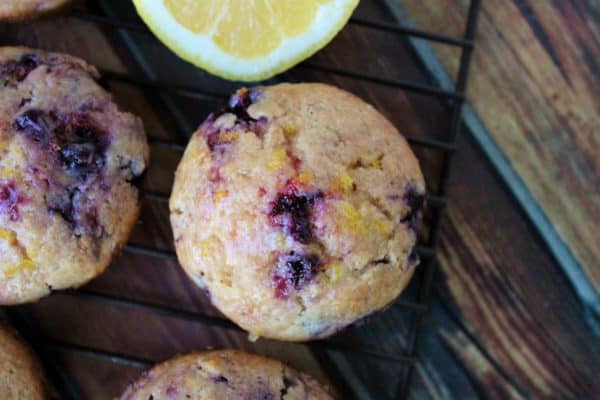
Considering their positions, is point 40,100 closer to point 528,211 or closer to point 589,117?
point 528,211

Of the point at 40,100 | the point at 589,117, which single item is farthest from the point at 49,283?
the point at 589,117

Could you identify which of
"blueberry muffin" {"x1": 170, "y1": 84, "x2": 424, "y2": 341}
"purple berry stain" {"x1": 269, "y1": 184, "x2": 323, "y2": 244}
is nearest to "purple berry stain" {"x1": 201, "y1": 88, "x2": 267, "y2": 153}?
"blueberry muffin" {"x1": 170, "y1": 84, "x2": 424, "y2": 341}

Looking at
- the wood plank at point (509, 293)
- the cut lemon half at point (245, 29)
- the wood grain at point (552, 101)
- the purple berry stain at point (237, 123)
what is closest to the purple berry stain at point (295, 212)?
the purple berry stain at point (237, 123)

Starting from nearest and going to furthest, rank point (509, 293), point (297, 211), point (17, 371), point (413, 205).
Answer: point (297, 211), point (413, 205), point (17, 371), point (509, 293)

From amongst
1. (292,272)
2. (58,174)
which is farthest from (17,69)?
(292,272)

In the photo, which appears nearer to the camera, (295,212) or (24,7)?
(295,212)

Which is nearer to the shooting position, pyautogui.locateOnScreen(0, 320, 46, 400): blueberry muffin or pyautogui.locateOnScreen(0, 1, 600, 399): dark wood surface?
pyautogui.locateOnScreen(0, 320, 46, 400): blueberry muffin

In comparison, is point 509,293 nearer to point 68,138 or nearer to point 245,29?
point 245,29

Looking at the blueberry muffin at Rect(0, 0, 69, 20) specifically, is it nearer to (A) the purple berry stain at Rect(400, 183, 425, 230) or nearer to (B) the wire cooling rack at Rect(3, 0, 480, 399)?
(B) the wire cooling rack at Rect(3, 0, 480, 399)

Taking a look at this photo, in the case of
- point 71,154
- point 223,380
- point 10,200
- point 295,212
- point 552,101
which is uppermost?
point 552,101
